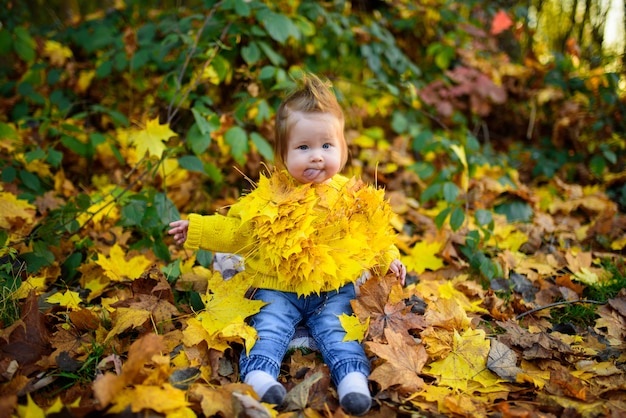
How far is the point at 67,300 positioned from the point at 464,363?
64.9 inches

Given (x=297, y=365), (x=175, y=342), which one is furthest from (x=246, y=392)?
(x=175, y=342)

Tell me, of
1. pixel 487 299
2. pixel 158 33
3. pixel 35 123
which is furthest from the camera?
pixel 35 123

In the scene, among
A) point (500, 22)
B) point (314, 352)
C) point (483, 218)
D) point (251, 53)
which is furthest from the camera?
point (500, 22)

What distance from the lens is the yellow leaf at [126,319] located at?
67.7 inches

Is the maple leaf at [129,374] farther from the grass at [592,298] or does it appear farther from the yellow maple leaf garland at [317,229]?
the grass at [592,298]

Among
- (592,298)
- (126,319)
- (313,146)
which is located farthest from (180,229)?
(592,298)

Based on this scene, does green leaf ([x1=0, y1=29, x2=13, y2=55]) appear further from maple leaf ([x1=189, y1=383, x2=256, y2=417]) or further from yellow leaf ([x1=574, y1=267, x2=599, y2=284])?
yellow leaf ([x1=574, y1=267, x2=599, y2=284])

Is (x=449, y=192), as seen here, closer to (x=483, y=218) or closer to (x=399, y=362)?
(x=483, y=218)

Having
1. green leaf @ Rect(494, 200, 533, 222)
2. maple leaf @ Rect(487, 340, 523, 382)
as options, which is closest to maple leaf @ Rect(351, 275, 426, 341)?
maple leaf @ Rect(487, 340, 523, 382)

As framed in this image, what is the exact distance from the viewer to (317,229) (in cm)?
179

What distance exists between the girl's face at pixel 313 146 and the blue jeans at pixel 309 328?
1.66ft

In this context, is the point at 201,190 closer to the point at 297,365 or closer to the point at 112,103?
the point at 112,103

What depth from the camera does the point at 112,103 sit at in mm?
3520

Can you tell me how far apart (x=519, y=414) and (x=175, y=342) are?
1.25 metres
